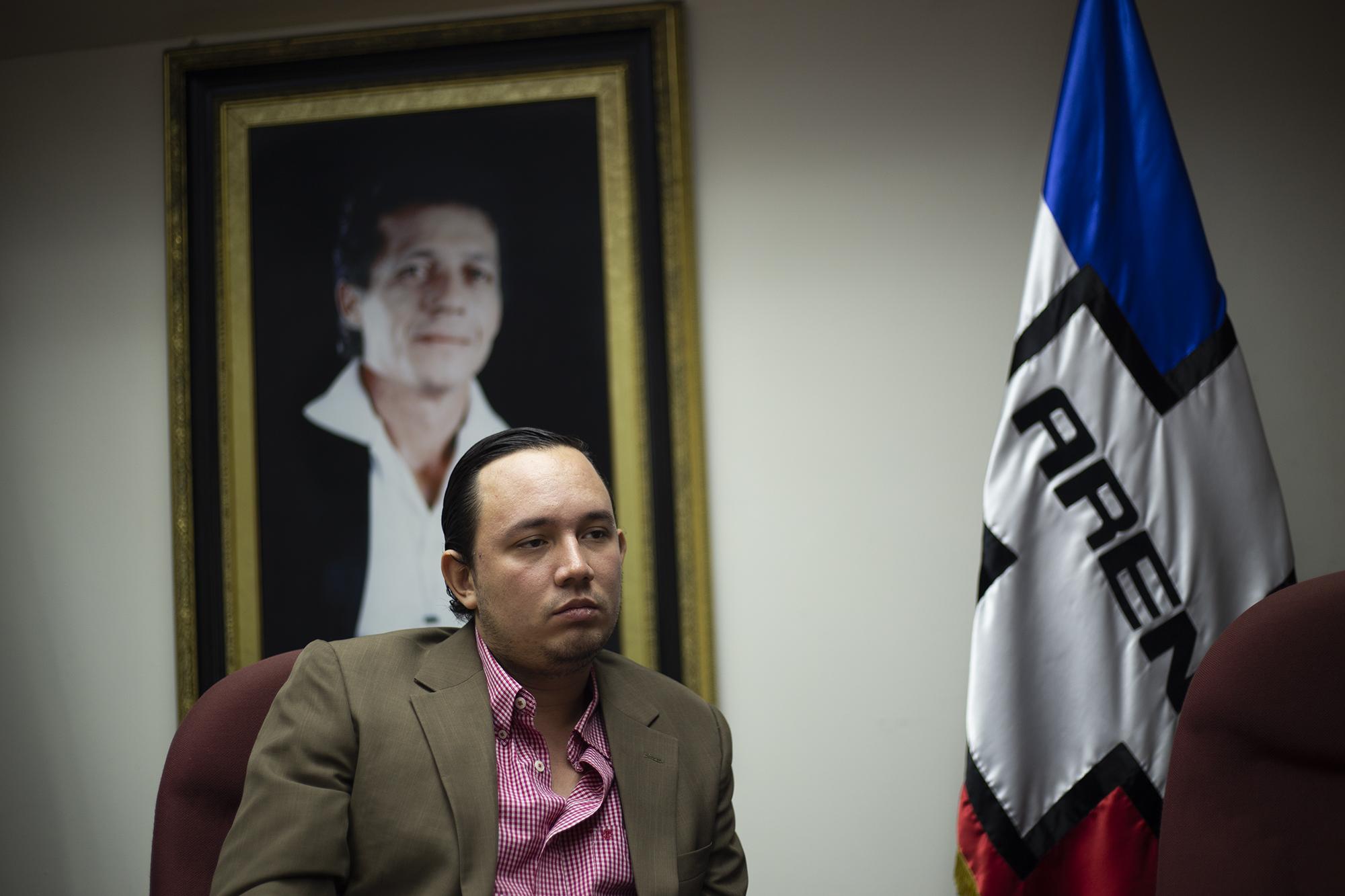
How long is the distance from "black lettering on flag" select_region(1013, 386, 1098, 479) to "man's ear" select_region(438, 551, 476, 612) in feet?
3.76

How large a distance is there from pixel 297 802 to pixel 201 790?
0.24 meters

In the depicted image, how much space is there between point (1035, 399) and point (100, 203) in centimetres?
233

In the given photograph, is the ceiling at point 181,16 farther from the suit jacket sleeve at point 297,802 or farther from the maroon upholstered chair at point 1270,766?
the maroon upholstered chair at point 1270,766

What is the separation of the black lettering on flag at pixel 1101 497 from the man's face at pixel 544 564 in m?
1.00

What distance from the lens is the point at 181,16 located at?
105 inches

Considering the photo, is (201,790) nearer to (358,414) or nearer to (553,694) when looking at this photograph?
(553,694)

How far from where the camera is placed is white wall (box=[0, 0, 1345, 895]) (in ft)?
8.18

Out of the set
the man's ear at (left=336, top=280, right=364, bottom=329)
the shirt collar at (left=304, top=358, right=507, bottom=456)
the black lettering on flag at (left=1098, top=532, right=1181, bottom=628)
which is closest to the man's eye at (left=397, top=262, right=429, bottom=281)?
the man's ear at (left=336, top=280, right=364, bottom=329)

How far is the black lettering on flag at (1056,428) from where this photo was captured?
85.4 inches

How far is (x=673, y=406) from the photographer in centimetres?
255

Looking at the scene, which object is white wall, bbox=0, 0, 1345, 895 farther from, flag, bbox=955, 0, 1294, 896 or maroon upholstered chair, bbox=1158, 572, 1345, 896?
maroon upholstered chair, bbox=1158, 572, 1345, 896

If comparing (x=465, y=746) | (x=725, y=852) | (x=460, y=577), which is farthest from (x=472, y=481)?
(x=725, y=852)

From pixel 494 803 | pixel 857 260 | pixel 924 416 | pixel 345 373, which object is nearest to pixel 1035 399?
pixel 924 416

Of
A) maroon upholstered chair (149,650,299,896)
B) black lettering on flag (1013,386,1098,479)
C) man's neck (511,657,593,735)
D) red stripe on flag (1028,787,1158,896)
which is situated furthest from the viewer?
black lettering on flag (1013,386,1098,479)
